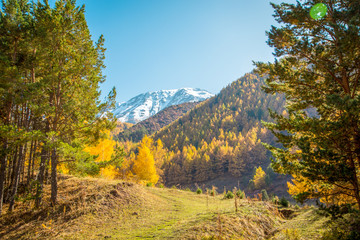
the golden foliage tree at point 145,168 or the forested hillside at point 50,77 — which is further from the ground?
the forested hillside at point 50,77

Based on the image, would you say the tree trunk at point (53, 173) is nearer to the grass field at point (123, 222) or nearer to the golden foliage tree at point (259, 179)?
the grass field at point (123, 222)

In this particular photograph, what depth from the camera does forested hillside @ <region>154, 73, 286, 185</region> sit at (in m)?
74.9

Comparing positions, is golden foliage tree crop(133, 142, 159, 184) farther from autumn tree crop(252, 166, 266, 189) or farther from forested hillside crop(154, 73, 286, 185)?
autumn tree crop(252, 166, 266, 189)

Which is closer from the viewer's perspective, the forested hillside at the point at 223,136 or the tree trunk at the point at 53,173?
the tree trunk at the point at 53,173

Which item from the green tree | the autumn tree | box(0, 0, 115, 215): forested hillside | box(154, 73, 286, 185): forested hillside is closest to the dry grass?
box(0, 0, 115, 215): forested hillside

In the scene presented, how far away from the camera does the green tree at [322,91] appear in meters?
6.08

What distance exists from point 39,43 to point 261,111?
468 feet

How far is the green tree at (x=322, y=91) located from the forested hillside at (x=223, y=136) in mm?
60769

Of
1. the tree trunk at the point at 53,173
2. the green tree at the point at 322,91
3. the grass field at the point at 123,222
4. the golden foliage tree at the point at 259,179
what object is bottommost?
the golden foliage tree at the point at 259,179

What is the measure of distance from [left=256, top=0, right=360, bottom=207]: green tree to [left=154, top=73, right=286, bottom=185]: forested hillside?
60769 mm

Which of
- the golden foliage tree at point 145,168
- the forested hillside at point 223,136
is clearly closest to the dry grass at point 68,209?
the golden foliage tree at point 145,168

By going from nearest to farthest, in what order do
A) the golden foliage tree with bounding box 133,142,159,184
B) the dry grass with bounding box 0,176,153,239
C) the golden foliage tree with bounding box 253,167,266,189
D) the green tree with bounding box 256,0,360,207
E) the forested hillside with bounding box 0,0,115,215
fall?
1. the green tree with bounding box 256,0,360,207
2. the dry grass with bounding box 0,176,153,239
3. the forested hillside with bounding box 0,0,115,215
4. the golden foliage tree with bounding box 133,142,159,184
5. the golden foliage tree with bounding box 253,167,266,189

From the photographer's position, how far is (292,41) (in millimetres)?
8117

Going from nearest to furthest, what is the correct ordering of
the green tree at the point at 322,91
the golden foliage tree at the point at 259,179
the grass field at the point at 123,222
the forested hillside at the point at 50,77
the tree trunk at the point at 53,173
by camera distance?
the green tree at the point at 322,91
the grass field at the point at 123,222
the forested hillside at the point at 50,77
the tree trunk at the point at 53,173
the golden foliage tree at the point at 259,179
